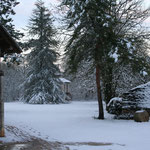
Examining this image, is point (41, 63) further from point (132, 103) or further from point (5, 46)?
point (5, 46)

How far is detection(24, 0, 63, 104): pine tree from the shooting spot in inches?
1513

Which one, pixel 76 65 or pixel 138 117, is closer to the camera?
pixel 138 117

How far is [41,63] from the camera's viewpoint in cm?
3959

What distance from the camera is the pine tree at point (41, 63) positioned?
126 ft

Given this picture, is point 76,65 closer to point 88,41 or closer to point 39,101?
point 88,41

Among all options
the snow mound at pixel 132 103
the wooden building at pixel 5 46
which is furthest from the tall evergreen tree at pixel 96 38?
the wooden building at pixel 5 46

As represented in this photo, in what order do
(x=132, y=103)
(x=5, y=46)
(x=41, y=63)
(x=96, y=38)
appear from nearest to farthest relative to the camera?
(x=5, y=46)
(x=96, y=38)
(x=132, y=103)
(x=41, y=63)

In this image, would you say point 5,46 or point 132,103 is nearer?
point 5,46

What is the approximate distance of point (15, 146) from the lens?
8.23 m

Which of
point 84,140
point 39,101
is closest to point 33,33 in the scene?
point 39,101

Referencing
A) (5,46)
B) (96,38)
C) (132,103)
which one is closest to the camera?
(5,46)

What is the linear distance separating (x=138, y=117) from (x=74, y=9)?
7903 millimetres

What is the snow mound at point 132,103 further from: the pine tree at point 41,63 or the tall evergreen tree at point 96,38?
the pine tree at point 41,63

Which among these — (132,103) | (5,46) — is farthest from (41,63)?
(5,46)
